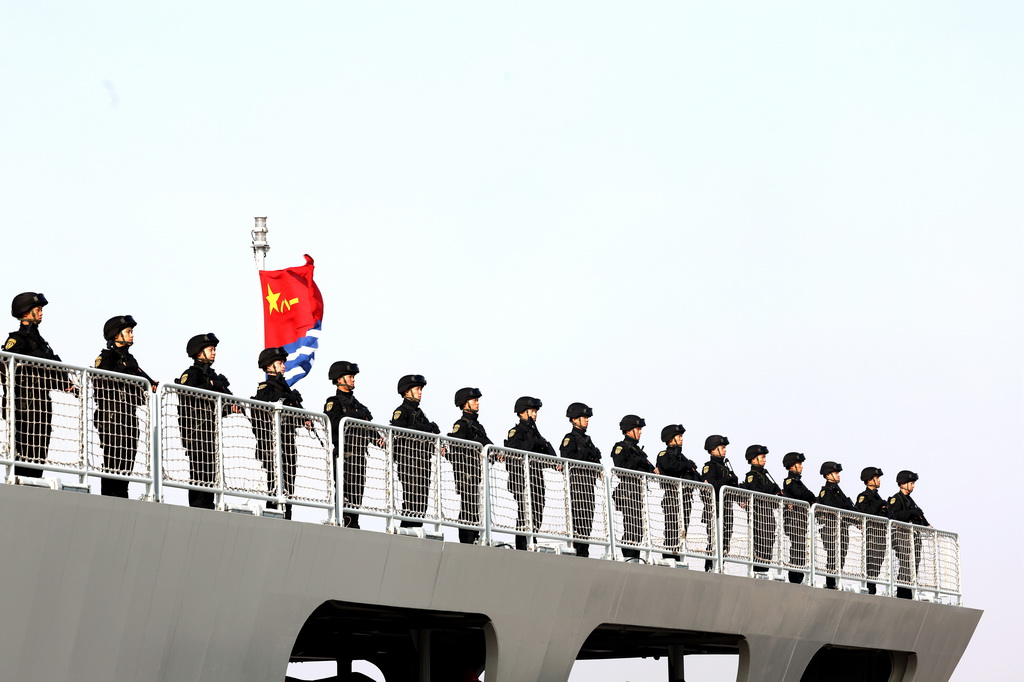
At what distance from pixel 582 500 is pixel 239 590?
4.46 meters

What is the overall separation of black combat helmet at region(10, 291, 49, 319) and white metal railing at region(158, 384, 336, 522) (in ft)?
3.79

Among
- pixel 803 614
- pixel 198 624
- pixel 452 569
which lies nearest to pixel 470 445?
pixel 452 569

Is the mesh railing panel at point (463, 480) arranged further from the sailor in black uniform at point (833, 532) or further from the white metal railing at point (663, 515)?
the sailor in black uniform at point (833, 532)

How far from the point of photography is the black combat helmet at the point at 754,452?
19344mm

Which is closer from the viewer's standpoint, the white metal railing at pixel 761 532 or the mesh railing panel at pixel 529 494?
the mesh railing panel at pixel 529 494

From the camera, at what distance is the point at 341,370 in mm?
14359

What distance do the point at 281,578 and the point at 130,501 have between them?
1.76 metres

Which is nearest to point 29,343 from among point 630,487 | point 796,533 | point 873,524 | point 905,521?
point 630,487

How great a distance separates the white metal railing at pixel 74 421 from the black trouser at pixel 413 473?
8.83 ft

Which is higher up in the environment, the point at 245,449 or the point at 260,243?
the point at 260,243

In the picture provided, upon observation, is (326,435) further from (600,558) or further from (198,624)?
(600,558)

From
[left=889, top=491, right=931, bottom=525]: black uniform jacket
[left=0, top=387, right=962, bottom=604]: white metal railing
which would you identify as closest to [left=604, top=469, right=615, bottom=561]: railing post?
[left=0, top=387, right=962, bottom=604]: white metal railing

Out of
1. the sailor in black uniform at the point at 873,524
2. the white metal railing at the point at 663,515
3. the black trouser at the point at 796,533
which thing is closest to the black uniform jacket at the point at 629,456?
the white metal railing at the point at 663,515

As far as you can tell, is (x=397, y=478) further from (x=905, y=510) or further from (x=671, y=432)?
(x=905, y=510)
